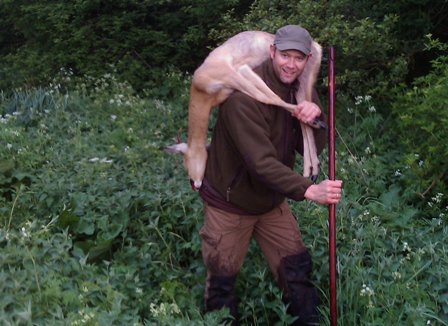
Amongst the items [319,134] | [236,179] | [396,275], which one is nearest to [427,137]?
[396,275]

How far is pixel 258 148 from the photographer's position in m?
3.47

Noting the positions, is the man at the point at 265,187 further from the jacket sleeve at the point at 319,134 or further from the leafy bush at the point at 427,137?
the leafy bush at the point at 427,137

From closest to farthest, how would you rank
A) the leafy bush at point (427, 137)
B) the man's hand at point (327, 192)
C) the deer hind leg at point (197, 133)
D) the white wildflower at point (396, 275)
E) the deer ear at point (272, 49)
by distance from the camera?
the man's hand at point (327, 192), the deer ear at point (272, 49), the deer hind leg at point (197, 133), the white wildflower at point (396, 275), the leafy bush at point (427, 137)

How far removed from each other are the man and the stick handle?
0.25ft

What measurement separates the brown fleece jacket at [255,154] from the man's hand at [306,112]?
13 cm

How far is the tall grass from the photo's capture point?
142 inches

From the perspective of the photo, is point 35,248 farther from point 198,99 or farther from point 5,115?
point 5,115

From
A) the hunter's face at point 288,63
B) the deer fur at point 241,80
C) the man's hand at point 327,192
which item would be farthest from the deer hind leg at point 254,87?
the man's hand at point 327,192

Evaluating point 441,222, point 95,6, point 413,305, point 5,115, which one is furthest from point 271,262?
point 95,6

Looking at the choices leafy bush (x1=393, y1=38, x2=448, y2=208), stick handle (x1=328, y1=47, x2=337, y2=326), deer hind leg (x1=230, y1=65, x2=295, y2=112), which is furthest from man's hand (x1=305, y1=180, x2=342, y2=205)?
leafy bush (x1=393, y1=38, x2=448, y2=208)

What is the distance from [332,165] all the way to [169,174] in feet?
7.28

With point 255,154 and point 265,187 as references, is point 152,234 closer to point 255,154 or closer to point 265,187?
point 265,187

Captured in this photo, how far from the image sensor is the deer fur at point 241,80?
3500 mm

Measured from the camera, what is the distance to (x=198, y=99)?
375 centimetres
